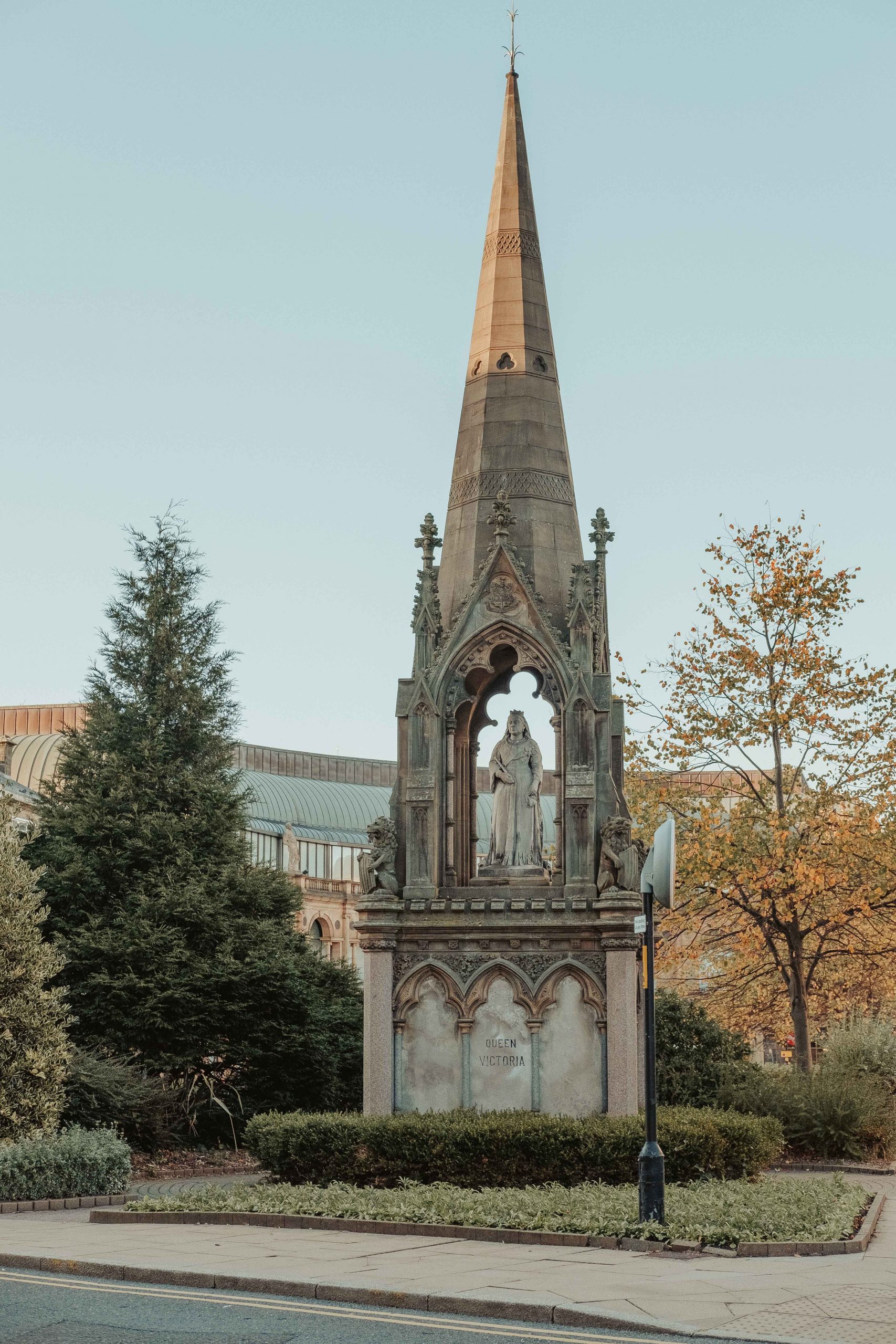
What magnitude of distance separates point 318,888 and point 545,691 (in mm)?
69605

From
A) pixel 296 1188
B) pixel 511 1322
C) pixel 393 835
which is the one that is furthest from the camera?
pixel 393 835

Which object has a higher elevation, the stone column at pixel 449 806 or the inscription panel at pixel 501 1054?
the stone column at pixel 449 806

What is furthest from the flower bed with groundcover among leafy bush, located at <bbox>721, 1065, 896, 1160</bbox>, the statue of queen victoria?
leafy bush, located at <bbox>721, 1065, 896, 1160</bbox>

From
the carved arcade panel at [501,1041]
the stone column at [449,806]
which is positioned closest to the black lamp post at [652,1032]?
the carved arcade panel at [501,1041]

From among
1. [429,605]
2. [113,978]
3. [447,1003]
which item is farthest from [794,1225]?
[113,978]

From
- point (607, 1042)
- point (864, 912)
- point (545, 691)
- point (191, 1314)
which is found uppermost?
point (545, 691)

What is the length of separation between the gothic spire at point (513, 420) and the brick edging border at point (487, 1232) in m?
8.35

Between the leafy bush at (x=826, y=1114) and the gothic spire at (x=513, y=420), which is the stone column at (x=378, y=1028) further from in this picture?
the leafy bush at (x=826, y=1114)

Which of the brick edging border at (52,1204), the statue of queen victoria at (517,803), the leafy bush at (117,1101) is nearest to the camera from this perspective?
the brick edging border at (52,1204)

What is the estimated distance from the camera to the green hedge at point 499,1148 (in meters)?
16.2

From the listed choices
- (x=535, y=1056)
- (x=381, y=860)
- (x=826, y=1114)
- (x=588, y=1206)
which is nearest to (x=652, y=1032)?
(x=588, y=1206)

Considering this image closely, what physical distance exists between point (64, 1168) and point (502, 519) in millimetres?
9634

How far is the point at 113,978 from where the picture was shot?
1014 inches

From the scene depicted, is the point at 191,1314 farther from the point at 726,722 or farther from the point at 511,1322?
the point at 726,722
